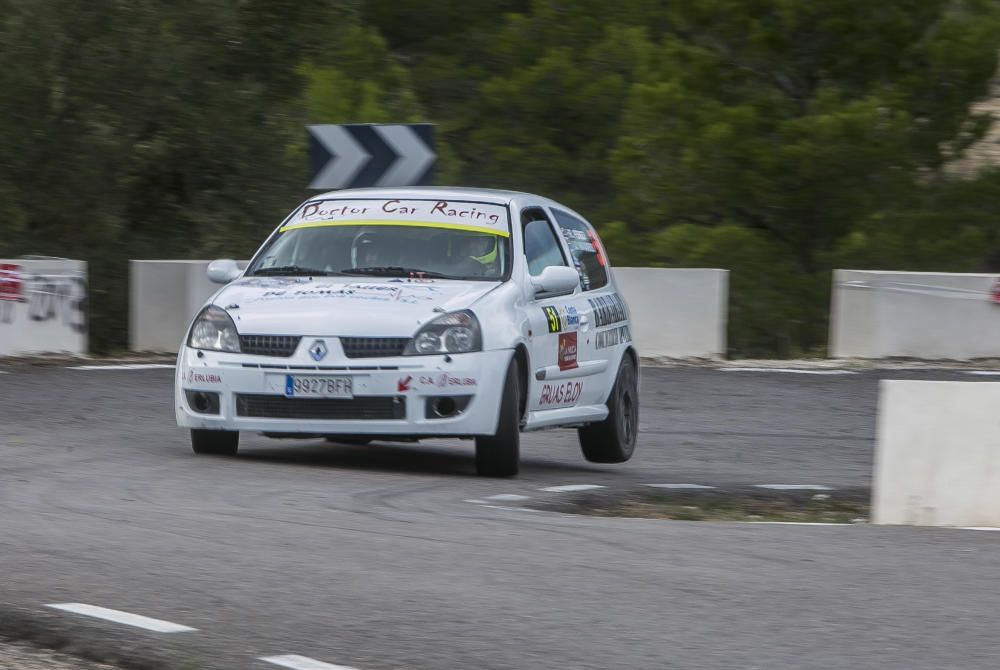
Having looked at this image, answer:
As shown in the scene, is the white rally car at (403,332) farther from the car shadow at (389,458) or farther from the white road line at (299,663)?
the white road line at (299,663)

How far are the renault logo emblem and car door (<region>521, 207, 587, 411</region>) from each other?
4.16ft

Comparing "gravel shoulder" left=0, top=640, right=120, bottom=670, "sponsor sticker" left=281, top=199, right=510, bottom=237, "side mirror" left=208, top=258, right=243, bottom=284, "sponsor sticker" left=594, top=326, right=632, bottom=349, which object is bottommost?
"gravel shoulder" left=0, top=640, right=120, bottom=670

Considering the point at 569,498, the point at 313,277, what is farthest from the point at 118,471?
the point at 569,498

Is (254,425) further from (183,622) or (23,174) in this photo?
(23,174)

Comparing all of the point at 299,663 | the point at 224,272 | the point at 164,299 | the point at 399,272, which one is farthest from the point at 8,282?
the point at 299,663

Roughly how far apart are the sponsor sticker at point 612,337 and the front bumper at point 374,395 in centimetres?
185

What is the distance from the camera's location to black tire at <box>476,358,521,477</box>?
10148mm

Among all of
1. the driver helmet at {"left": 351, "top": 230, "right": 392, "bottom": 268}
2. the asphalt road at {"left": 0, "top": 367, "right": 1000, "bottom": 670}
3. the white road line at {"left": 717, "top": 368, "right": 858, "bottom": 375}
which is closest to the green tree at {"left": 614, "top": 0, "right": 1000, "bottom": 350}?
the white road line at {"left": 717, "top": 368, "right": 858, "bottom": 375}

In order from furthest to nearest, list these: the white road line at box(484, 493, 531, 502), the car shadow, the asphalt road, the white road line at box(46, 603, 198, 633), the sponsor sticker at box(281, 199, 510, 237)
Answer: the sponsor sticker at box(281, 199, 510, 237)
the car shadow
the white road line at box(484, 493, 531, 502)
the white road line at box(46, 603, 198, 633)
the asphalt road

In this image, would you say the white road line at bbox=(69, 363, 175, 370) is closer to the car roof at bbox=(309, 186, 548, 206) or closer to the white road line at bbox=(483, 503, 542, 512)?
the car roof at bbox=(309, 186, 548, 206)

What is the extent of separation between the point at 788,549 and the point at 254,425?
358cm

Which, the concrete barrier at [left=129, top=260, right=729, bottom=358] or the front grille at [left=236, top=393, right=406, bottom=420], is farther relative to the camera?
the concrete barrier at [left=129, top=260, right=729, bottom=358]

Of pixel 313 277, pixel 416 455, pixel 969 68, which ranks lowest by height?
pixel 416 455

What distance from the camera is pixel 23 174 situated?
22.9m
